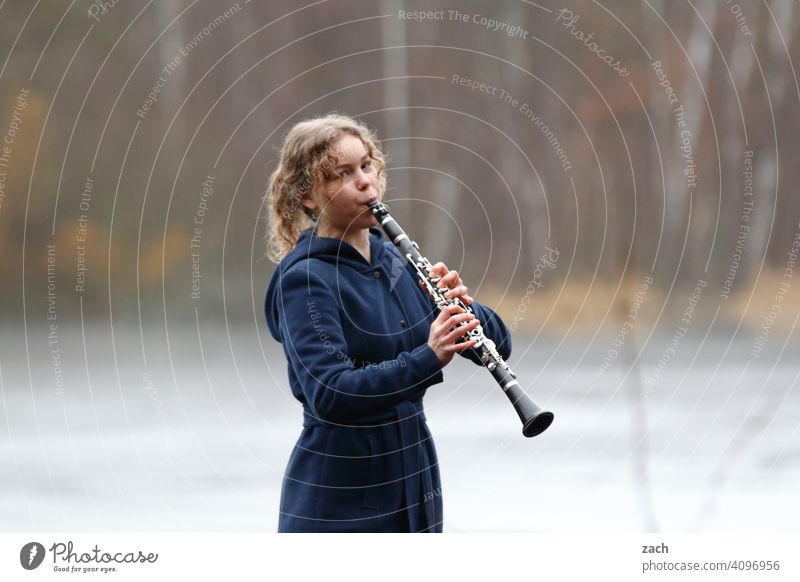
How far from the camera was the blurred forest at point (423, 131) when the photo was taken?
7.34 meters

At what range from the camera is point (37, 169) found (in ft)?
25.5

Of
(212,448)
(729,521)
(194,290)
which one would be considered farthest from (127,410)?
(729,521)

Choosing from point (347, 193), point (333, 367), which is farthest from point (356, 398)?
point (347, 193)

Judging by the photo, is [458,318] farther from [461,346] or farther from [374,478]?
[374,478]

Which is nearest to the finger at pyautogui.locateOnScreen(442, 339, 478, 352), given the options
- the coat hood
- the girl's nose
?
the coat hood

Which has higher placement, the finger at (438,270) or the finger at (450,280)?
the finger at (438,270)

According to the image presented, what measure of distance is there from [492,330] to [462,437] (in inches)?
185

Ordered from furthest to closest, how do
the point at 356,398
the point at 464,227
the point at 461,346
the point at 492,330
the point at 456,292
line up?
the point at 464,227 < the point at 492,330 < the point at 456,292 < the point at 461,346 < the point at 356,398

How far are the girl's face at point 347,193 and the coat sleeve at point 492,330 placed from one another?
1.57ft

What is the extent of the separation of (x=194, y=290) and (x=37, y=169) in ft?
4.56

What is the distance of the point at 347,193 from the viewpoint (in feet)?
11.1

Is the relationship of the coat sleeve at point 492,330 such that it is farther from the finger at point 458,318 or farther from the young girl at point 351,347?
the finger at point 458,318

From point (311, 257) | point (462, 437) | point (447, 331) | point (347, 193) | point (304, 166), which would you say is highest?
point (462, 437)

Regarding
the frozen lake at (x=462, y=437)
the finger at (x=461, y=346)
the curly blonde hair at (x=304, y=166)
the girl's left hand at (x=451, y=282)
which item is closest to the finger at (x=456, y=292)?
the girl's left hand at (x=451, y=282)
